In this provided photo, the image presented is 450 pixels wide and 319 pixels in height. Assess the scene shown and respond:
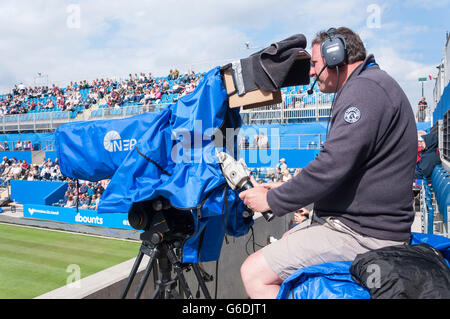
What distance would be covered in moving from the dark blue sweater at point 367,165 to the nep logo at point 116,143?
44.4 inches

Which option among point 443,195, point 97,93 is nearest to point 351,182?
point 443,195

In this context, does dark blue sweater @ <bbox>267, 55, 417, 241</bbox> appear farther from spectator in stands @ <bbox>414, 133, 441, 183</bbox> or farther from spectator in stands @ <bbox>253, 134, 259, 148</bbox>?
spectator in stands @ <bbox>253, 134, 259, 148</bbox>

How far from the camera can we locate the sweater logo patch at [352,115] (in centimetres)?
143

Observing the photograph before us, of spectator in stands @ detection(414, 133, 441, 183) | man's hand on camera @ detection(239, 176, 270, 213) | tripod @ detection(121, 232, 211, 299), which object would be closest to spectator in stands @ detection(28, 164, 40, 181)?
spectator in stands @ detection(414, 133, 441, 183)

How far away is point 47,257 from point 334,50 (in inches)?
329

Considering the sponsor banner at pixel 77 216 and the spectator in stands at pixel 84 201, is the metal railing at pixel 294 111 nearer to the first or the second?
the spectator in stands at pixel 84 201

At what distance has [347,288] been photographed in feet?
4.49

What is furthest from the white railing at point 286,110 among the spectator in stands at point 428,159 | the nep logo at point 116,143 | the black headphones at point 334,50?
the black headphones at point 334,50

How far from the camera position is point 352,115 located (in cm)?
144

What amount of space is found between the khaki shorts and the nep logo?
1.18 m

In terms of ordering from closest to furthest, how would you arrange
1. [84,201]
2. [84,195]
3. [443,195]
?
[443,195] < [84,201] < [84,195]

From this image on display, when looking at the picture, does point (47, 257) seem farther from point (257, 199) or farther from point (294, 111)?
point (294, 111)

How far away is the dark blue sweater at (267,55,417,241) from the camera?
1.44 meters
